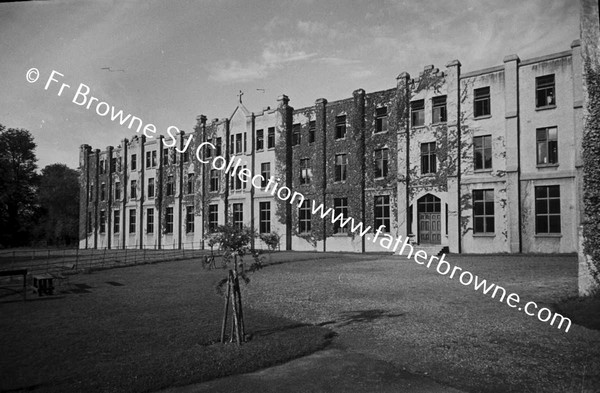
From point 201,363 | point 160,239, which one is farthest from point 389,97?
point 160,239

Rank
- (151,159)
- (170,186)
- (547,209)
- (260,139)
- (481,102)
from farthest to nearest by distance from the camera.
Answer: (151,159), (170,186), (260,139), (481,102), (547,209)

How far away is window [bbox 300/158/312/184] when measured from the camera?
32188 mm

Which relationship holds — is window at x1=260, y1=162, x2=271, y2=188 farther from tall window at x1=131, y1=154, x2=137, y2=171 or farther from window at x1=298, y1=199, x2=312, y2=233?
tall window at x1=131, y1=154, x2=137, y2=171

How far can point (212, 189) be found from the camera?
38.4 meters

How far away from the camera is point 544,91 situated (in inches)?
892

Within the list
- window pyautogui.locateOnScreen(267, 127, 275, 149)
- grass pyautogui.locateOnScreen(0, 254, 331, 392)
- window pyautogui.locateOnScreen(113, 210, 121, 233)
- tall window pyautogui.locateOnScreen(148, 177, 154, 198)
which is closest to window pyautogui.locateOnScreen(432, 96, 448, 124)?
window pyautogui.locateOnScreen(267, 127, 275, 149)

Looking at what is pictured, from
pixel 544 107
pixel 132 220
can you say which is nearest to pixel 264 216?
pixel 132 220

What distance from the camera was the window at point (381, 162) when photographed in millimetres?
28406

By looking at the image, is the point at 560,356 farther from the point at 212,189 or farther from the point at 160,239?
the point at 160,239

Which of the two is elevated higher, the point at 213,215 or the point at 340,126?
the point at 340,126

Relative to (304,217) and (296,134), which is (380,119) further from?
(304,217)

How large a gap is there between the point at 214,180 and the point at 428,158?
2108cm

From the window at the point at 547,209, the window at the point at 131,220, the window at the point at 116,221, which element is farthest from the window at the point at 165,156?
the window at the point at 547,209

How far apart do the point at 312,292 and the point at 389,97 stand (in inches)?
771
